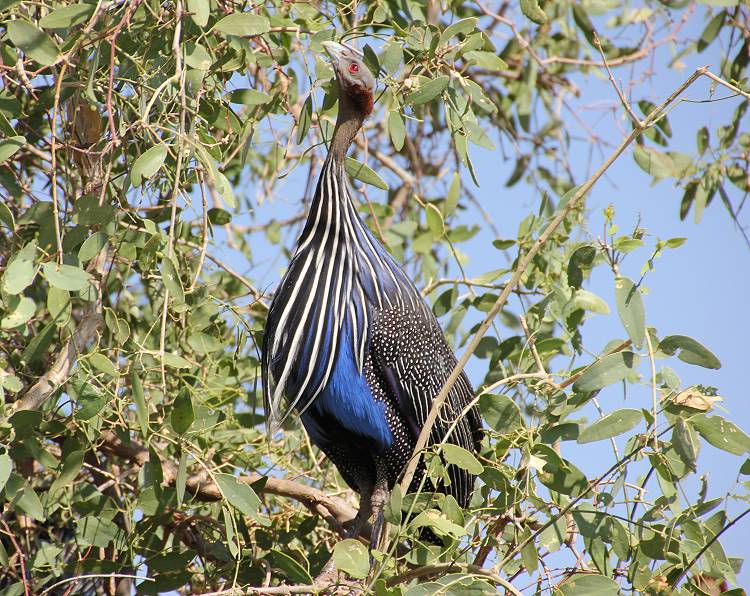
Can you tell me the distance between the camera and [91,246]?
2578mm

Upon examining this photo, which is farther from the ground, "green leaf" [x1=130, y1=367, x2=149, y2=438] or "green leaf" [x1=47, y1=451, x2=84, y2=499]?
"green leaf" [x1=130, y1=367, x2=149, y2=438]

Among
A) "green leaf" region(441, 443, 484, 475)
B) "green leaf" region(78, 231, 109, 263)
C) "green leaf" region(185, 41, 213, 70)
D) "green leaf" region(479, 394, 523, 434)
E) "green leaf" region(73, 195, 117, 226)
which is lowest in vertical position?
"green leaf" region(441, 443, 484, 475)

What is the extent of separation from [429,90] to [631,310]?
0.94m

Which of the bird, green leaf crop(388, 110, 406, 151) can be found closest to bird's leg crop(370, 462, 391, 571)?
the bird

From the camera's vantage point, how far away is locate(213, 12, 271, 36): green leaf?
2.74 m

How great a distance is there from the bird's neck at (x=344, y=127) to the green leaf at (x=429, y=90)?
1.28ft

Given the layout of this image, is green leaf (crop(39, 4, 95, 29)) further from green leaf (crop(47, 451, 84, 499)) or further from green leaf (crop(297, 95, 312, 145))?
green leaf (crop(47, 451, 84, 499))

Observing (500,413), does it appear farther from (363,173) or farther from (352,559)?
(363,173)

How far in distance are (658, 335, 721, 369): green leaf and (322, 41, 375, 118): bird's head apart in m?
1.35

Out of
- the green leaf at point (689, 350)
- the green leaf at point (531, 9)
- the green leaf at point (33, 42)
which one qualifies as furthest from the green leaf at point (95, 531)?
the green leaf at point (531, 9)

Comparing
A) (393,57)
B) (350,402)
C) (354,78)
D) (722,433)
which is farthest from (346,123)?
(722,433)

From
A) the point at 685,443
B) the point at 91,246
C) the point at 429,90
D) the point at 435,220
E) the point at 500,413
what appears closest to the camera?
the point at 685,443

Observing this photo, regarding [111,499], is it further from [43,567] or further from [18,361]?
[18,361]

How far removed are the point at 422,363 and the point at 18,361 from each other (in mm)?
1223
